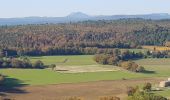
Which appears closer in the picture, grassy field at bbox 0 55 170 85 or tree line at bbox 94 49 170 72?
grassy field at bbox 0 55 170 85

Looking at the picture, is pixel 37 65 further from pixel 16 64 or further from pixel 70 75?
pixel 70 75

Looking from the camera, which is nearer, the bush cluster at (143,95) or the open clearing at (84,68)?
the bush cluster at (143,95)

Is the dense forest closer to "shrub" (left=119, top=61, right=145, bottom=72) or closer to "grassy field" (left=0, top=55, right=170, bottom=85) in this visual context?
"grassy field" (left=0, top=55, right=170, bottom=85)

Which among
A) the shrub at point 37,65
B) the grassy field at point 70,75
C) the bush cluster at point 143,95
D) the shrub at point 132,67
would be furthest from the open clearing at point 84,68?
the bush cluster at point 143,95

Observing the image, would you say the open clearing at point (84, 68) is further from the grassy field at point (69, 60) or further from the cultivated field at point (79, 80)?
the grassy field at point (69, 60)

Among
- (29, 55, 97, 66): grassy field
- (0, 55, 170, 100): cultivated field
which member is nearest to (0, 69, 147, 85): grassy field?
(0, 55, 170, 100): cultivated field

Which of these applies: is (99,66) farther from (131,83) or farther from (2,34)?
(2,34)

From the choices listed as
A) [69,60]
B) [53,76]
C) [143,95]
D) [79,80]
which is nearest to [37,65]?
[53,76]

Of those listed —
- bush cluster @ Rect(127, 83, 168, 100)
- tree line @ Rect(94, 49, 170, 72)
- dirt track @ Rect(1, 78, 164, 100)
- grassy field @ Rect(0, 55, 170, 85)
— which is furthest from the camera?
tree line @ Rect(94, 49, 170, 72)
